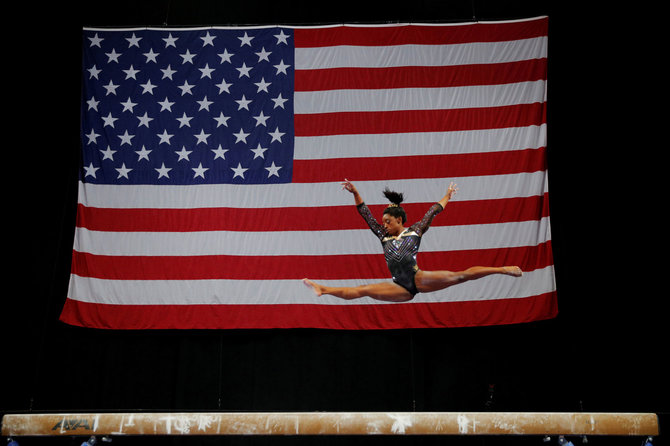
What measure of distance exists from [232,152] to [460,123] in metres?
2.93

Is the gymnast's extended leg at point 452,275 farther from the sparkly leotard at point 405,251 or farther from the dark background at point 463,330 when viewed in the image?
the dark background at point 463,330

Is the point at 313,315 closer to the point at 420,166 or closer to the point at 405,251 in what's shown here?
the point at 405,251

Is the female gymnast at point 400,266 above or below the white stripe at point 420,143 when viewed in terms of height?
below

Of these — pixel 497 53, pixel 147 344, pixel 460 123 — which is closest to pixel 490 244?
pixel 460 123

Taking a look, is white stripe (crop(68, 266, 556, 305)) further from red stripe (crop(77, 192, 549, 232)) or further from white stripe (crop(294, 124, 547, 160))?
white stripe (crop(294, 124, 547, 160))

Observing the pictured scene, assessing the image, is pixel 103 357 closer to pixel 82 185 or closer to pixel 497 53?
pixel 82 185

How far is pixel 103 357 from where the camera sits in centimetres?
714

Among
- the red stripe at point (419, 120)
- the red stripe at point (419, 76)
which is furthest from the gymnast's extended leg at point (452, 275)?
the red stripe at point (419, 76)

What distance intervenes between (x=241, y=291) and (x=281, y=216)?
1.04m

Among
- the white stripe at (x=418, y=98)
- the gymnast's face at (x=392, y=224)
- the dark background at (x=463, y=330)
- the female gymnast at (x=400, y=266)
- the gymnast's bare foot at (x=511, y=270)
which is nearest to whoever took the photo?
the gymnast's bare foot at (x=511, y=270)

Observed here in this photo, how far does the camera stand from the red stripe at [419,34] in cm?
733

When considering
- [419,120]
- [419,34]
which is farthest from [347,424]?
[419,34]

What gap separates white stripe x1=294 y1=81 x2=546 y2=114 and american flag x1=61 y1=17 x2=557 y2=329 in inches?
0.7

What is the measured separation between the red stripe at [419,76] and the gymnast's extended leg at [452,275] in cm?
292
